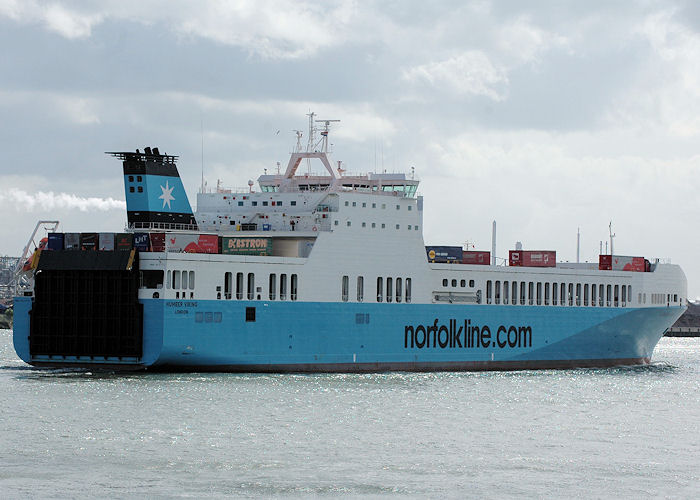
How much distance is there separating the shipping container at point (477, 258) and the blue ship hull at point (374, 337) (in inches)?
114

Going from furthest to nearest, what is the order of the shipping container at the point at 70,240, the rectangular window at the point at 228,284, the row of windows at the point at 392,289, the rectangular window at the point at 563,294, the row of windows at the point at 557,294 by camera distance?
the rectangular window at the point at 563,294
the row of windows at the point at 557,294
the row of windows at the point at 392,289
the shipping container at the point at 70,240
the rectangular window at the point at 228,284

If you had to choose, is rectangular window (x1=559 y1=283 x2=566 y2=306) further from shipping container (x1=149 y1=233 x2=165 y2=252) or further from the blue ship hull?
shipping container (x1=149 y1=233 x2=165 y2=252)

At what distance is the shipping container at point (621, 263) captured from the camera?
63.3 m

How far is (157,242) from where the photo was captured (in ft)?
156

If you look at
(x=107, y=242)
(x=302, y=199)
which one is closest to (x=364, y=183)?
(x=302, y=199)

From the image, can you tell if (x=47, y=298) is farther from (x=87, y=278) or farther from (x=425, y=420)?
(x=425, y=420)

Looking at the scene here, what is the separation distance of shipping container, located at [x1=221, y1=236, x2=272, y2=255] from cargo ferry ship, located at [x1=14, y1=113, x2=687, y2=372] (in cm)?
5

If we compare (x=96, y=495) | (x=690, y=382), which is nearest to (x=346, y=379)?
(x=690, y=382)

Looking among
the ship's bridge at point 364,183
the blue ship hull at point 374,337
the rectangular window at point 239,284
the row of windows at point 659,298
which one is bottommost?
the blue ship hull at point 374,337

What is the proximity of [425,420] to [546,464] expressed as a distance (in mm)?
7253

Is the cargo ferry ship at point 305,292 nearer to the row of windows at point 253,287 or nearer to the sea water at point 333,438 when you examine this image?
the row of windows at point 253,287

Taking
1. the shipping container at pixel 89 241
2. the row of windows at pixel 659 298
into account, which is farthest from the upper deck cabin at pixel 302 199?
the row of windows at pixel 659 298

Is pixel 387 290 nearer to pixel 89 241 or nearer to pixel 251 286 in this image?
pixel 251 286

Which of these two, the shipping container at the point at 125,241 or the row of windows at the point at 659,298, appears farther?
the row of windows at the point at 659,298
